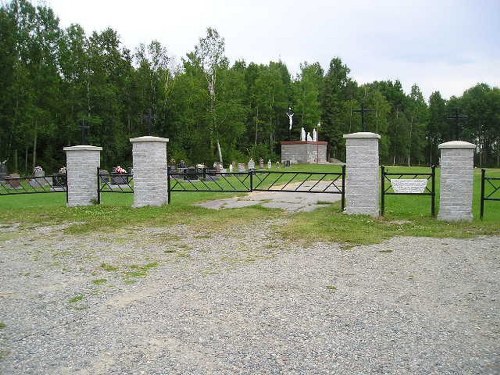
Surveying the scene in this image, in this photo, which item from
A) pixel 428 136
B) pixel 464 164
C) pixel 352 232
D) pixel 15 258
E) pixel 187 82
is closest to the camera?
pixel 15 258

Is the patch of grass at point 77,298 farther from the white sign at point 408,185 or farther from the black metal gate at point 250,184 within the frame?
the white sign at point 408,185

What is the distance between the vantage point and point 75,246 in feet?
26.3

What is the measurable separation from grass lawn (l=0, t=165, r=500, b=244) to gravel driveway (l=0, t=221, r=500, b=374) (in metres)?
0.97

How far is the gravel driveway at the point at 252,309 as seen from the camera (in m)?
3.61

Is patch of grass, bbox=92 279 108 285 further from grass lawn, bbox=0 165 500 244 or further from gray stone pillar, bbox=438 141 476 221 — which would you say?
gray stone pillar, bbox=438 141 476 221

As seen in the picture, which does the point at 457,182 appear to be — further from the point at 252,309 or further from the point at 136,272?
the point at 136,272

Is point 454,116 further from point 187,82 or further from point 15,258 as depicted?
point 187,82

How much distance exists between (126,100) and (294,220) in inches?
1263

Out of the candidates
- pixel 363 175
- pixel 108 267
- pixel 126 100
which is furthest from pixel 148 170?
pixel 126 100

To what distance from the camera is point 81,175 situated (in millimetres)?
13242

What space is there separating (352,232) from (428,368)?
549cm

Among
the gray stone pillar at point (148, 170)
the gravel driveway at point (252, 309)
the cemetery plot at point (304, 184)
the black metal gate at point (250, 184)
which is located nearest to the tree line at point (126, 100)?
the black metal gate at point (250, 184)

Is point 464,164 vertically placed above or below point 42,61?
below

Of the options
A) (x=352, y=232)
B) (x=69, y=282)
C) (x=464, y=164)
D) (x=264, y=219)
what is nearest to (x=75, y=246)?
(x=69, y=282)
